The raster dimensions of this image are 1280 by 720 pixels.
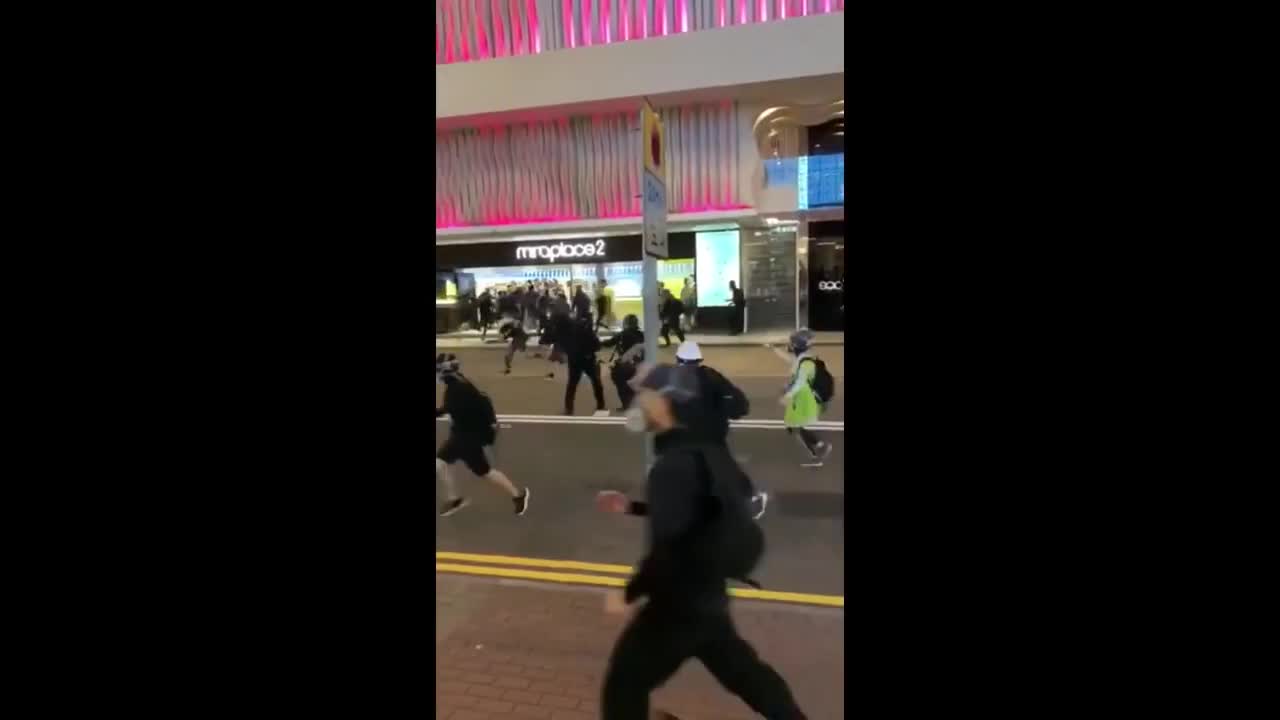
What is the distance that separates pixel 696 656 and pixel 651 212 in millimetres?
2324

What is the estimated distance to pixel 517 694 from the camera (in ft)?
9.72

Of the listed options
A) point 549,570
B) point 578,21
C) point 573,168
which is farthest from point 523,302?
point 549,570

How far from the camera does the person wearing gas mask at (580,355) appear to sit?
9.66 m

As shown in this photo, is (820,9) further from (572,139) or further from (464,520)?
(464,520)

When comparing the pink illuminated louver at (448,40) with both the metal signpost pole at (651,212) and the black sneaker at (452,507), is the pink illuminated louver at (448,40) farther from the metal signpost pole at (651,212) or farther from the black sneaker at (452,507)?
the metal signpost pole at (651,212)

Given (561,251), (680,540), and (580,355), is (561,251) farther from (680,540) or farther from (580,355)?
(680,540)

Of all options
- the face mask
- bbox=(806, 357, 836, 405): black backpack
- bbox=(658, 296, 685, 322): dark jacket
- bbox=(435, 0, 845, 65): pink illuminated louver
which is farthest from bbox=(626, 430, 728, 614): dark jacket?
bbox=(658, 296, 685, 322): dark jacket

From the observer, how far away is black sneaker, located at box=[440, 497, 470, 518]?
221 inches

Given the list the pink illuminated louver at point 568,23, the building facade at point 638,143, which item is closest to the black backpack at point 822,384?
the building facade at point 638,143

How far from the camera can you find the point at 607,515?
5.38 m

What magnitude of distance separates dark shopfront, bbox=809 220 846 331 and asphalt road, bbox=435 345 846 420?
3049 mm
